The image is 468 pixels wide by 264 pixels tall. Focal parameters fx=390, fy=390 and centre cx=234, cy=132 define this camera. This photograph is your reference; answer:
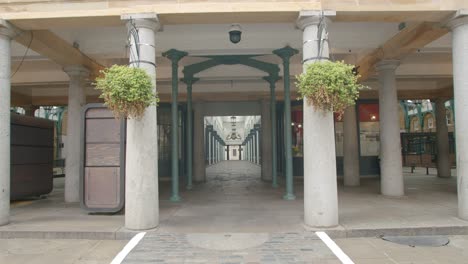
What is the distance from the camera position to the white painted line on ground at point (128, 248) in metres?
5.35

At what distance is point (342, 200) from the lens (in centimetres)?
988

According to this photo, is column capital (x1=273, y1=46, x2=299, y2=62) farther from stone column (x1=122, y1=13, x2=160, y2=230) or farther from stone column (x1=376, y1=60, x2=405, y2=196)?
stone column (x1=122, y1=13, x2=160, y2=230)

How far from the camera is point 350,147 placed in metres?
13.6

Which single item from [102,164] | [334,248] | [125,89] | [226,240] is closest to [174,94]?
[102,164]

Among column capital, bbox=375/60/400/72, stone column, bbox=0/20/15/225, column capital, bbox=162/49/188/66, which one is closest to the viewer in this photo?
stone column, bbox=0/20/15/225

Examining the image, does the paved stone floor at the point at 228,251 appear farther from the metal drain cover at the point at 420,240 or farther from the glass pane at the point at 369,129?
the glass pane at the point at 369,129

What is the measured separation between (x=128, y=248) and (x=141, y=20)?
3798 millimetres

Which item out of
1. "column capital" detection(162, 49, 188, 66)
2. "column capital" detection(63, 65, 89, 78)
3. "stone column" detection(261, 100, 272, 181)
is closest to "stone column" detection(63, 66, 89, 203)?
"column capital" detection(63, 65, 89, 78)

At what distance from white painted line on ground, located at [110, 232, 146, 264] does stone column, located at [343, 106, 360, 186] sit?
8.98m

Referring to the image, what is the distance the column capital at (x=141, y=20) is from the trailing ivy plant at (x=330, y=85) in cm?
277

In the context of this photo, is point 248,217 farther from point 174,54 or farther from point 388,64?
point 388,64

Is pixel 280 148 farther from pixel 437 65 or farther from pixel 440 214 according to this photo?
pixel 440 214

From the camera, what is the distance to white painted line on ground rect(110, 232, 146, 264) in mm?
5347

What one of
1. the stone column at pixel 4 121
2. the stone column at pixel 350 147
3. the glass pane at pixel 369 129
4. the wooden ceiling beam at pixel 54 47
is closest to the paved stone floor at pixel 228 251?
the stone column at pixel 4 121
